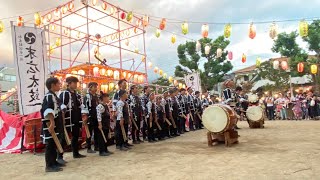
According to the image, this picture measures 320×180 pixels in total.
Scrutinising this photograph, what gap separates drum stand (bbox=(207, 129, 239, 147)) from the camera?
272 inches

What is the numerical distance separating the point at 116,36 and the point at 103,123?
10204mm

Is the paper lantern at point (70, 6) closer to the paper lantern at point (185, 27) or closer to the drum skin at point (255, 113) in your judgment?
the paper lantern at point (185, 27)

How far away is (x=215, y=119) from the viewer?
705 centimetres

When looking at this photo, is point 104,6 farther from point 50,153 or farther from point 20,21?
point 50,153

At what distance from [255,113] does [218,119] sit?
13.6 feet

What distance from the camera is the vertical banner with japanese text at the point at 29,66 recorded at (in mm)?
6953

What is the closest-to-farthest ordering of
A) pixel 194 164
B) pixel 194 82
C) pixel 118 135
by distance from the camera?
pixel 194 164 < pixel 118 135 < pixel 194 82

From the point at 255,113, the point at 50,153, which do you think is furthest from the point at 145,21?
the point at 50,153

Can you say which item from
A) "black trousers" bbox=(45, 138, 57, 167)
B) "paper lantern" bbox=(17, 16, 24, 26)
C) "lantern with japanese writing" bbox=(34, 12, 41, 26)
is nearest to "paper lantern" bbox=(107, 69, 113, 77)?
"lantern with japanese writing" bbox=(34, 12, 41, 26)

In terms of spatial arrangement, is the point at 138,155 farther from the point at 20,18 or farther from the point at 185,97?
the point at 20,18

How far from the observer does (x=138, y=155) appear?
6.24 meters

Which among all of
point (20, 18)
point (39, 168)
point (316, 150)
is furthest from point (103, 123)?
point (20, 18)

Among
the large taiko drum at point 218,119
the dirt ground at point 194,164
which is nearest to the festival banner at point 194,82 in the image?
the large taiko drum at point 218,119

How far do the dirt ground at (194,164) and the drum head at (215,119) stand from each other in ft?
1.47
